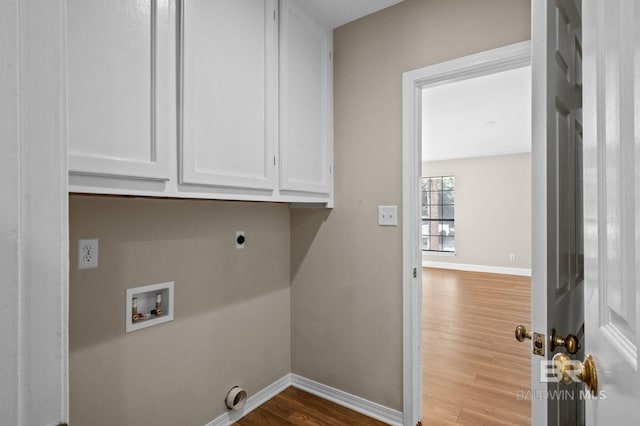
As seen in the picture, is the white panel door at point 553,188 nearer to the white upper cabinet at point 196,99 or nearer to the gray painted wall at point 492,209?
the white upper cabinet at point 196,99

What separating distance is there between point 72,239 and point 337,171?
1.44m

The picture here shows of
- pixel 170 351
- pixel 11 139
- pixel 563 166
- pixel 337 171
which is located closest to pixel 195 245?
pixel 170 351

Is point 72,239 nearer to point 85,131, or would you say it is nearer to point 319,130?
point 85,131

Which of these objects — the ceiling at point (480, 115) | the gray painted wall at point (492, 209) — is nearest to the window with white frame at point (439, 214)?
the gray painted wall at point (492, 209)

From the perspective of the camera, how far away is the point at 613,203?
0.47 meters

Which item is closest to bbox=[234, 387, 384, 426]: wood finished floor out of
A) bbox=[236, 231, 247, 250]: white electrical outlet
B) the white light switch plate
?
bbox=[236, 231, 247, 250]: white electrical outlet

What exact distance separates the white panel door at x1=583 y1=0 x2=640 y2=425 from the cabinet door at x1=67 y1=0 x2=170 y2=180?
1.24 metres

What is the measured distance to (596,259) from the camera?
0.54 metres

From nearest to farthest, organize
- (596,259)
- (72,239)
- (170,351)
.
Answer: (596,259) < (72,239) < (170,351)

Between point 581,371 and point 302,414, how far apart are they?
1.77m

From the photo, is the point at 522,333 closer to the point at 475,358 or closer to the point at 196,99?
the point at 196,99

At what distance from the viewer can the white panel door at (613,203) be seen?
40 cm

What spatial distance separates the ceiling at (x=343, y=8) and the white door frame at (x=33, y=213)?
66.6 inches

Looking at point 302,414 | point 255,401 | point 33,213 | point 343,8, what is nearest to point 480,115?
point 343,8
